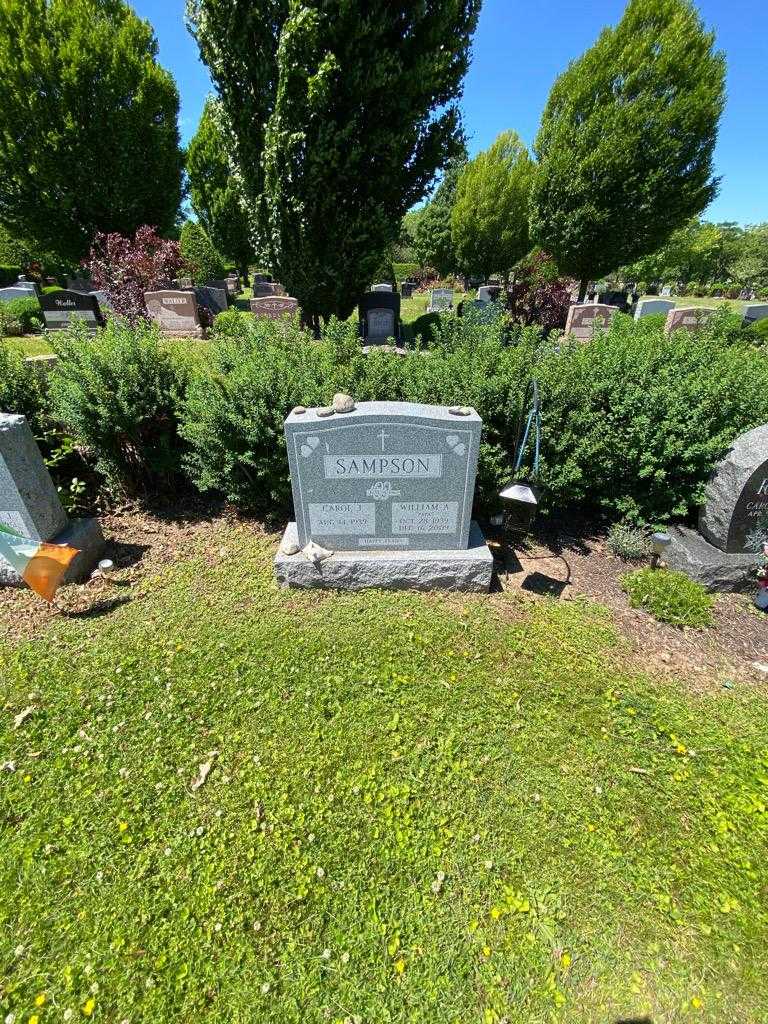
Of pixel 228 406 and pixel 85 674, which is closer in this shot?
pixel 85 674

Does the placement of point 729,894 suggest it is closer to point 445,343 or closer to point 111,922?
point 111,922

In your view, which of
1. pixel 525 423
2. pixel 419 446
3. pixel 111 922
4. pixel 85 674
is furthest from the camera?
pixel 525 423

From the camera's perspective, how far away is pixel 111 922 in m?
2.15

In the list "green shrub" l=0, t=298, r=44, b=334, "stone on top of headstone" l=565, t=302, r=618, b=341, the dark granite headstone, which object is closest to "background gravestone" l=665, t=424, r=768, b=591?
the dark granite headstone

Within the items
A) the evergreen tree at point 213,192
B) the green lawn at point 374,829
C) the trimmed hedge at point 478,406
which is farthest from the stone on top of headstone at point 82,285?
the green lawn at point 374,829

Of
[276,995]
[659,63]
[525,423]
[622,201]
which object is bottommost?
[276,995]

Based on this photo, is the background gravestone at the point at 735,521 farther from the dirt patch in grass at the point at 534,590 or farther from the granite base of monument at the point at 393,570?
the granite base of monument at the point at 393,570

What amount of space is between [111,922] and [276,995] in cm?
87

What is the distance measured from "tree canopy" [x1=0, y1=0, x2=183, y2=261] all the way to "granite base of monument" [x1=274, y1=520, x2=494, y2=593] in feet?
56.7

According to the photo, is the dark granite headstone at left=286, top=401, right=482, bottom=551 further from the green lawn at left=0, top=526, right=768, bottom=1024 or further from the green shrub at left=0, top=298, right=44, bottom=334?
A: the green shrub at left=0, top=298, right=44, bottom=334

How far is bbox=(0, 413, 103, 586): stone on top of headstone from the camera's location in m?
3.83

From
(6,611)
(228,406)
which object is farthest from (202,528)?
(6,611)

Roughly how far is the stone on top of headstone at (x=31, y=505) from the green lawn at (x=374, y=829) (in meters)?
0.84

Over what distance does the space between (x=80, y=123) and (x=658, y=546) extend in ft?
63.8
